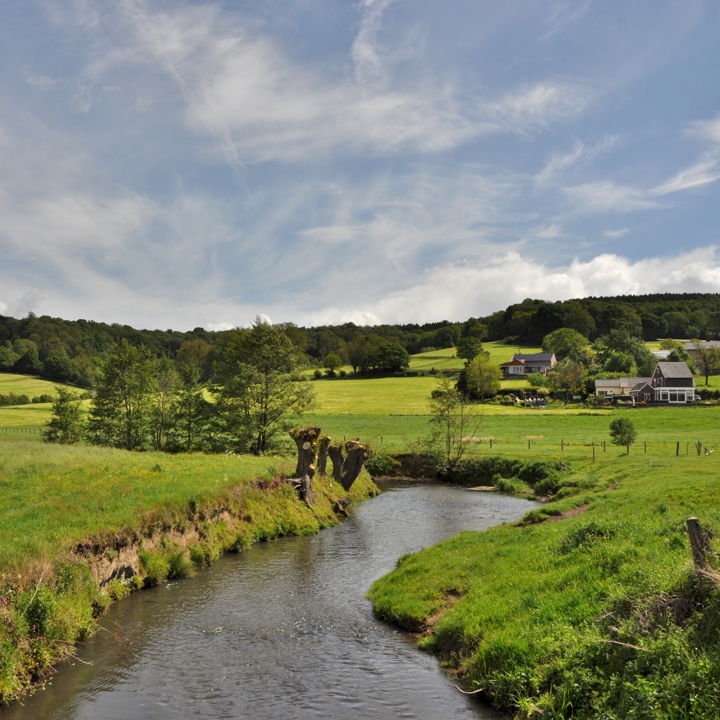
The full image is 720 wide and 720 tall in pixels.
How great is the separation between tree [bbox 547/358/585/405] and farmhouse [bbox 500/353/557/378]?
21.9 meters

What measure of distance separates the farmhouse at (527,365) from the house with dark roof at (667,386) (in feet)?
109

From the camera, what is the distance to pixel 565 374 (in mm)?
113938

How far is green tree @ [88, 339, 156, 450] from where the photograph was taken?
54719 mm

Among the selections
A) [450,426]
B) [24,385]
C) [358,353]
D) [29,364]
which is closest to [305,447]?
[450,426]

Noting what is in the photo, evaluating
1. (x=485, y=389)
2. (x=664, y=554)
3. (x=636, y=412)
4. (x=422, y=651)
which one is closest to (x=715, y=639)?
(x=664, y=554)

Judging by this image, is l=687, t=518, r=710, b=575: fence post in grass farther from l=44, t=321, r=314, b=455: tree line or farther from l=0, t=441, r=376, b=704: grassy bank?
l=44, t=321, r=314, b=455: tree line

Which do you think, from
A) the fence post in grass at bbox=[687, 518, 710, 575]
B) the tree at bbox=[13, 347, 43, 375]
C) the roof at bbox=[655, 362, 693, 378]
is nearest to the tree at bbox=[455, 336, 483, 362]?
the roof at bbox=[655, 362, 693, 378]

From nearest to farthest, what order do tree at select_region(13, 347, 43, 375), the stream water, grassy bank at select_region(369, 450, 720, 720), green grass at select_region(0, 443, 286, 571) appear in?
grassy bank at select_region(369, 450, 720, 720) → the stream water → green grass at select_region(0, 443, 286, 571) → tree at select_region(13, 347, 43, 375)

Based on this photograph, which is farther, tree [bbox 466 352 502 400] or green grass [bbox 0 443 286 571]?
tree [bbox 466 352 502 400]

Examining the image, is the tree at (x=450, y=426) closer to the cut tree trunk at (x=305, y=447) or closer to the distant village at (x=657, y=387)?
the cut tree trunk at (x=305, y=447)

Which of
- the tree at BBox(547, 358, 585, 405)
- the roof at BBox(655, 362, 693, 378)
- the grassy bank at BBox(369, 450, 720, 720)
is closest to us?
the grassy bank at BBox(369, 450, 720, 720)

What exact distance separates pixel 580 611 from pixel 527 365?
140300 mm

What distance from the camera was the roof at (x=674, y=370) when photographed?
108625 mm

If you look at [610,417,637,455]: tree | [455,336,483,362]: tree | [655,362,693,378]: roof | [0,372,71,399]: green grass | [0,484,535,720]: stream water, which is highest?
[455,336,483,362]: tree
